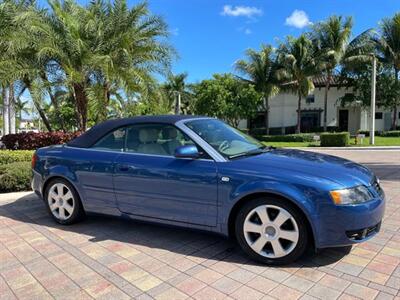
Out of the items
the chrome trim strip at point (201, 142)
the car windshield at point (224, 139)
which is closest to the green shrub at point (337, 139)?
the car windshield at point (224, 139)

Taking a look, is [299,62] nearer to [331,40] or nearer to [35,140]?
[331,40]

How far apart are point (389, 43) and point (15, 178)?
3138 centimetres

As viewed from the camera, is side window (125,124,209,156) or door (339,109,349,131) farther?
door (339,109,349,131)

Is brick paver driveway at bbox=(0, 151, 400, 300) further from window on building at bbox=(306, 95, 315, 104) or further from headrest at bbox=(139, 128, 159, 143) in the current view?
window on building at bbox=(306, 95, 315, 104)

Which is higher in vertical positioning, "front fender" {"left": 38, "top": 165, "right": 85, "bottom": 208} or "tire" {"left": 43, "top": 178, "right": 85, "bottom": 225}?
"front fender" {"left": 38, "top": 165, "right": 85, "bottom": 208}

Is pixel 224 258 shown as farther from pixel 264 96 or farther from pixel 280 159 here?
pixel 264 96

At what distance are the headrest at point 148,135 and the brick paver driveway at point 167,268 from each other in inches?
47.3

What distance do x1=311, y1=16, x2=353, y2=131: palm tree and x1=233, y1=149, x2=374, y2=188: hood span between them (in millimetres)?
26743

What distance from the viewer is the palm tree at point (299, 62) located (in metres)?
29.1

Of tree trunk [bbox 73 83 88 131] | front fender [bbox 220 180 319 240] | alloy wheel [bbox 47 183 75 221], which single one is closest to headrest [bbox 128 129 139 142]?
alloy wheel [bbox 47 183 75 221]

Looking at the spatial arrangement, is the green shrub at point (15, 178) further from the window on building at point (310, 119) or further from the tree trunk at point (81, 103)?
the window on building at point (310, 119)

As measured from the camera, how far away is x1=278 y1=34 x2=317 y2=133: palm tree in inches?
1146

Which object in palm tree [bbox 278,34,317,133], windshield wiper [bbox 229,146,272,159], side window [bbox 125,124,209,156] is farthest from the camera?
palm tree [bbox 278,34,317,133]

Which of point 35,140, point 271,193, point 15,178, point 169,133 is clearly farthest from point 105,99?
point 271,193
